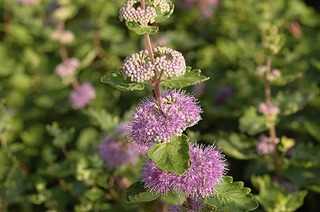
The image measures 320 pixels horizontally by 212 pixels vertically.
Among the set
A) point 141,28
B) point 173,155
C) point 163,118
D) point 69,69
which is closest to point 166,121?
point 163,118

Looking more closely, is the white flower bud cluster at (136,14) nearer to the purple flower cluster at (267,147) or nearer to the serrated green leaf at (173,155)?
the serrated green leaf at (173,155)

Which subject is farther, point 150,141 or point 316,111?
point 316,111

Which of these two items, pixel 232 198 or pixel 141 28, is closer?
pixel 141 28

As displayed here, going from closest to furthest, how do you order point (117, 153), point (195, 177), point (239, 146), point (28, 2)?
point (195, 177) < point (117, 153) < point (239, 146) < point (28, 2)

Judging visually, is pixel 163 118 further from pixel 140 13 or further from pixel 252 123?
pixel 252 123

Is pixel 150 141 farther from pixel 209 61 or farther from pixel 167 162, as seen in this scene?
pixel 209 61

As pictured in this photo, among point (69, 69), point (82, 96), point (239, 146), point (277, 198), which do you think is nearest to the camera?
point (277, 198)

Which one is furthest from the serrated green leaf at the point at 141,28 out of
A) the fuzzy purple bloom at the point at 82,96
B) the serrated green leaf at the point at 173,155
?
the fuzzy purple bloom at the point at 82,96

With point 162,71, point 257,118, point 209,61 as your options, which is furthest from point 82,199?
point 209,61
